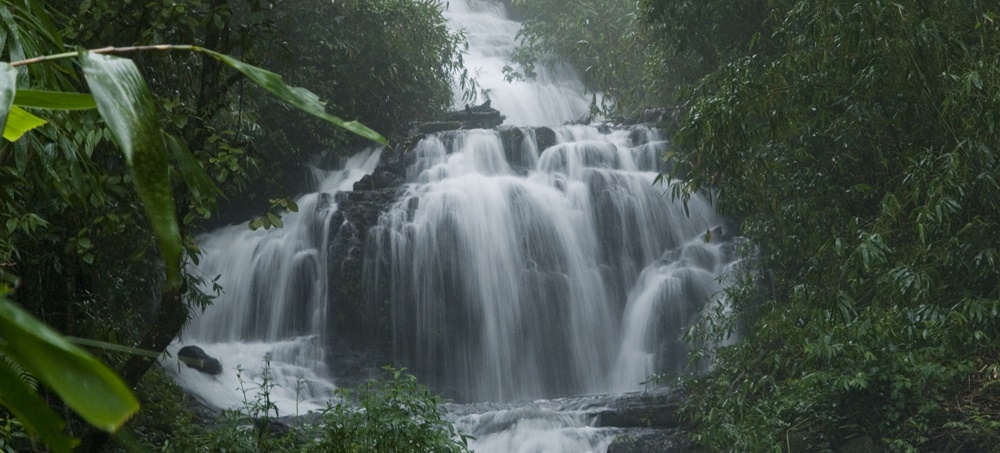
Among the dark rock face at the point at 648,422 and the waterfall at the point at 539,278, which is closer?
the dark rock face at the point at 648,422

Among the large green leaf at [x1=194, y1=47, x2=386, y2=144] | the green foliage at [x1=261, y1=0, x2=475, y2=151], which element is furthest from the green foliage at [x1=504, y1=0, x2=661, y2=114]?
the large green leaf at [x1=194, y1=47, x2=386, y2=144]

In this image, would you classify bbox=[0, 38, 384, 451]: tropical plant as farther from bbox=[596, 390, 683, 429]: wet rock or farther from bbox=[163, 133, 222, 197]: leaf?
bbox=[596, 390, 683, 429]: wet rock

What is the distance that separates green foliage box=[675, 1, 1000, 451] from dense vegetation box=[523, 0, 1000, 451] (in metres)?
0.02

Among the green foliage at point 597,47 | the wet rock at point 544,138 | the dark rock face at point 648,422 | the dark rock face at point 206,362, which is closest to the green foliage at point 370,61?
the wet rock at point 544,138

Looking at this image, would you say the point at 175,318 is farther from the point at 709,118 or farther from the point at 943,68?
the point at 943,68

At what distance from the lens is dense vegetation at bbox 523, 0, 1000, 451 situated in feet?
21.8

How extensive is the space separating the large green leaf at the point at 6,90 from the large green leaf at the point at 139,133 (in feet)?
0.15

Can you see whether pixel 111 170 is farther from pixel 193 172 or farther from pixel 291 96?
pixel 291 96

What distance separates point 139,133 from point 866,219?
27.4 feet

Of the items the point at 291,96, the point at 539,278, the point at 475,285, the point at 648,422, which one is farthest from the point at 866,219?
the point at 291,96

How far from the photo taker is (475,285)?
41.7 ft

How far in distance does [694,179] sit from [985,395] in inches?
115

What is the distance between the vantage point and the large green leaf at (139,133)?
584 mm

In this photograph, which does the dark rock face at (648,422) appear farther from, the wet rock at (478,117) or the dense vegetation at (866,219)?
the wet rock at (478,117)
